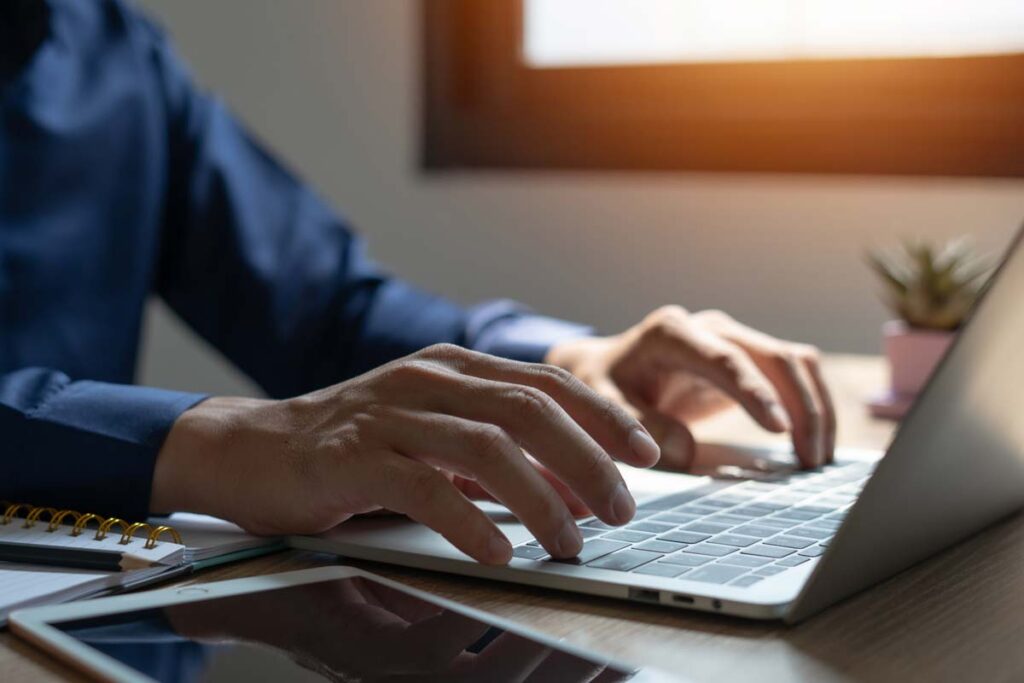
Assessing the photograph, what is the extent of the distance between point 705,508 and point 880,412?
0.47m

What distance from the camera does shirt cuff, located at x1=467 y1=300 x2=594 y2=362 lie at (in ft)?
3.70

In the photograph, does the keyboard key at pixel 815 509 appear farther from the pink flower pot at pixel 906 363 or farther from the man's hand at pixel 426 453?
the pink flower pot at pixel 906 363

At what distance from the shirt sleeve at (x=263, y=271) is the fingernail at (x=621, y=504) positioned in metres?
0.65

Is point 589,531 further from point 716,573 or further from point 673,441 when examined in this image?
point 673,441

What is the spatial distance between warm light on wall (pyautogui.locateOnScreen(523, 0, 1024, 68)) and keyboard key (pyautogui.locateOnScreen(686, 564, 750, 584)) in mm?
1242

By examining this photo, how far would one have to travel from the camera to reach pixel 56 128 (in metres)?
1.15

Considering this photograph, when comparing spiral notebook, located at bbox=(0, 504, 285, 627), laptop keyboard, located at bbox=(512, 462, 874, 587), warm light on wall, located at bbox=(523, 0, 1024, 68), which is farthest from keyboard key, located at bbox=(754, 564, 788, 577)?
warm light on wall, located at bbox=(523, 0, 1024, 68)

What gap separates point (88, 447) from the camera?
28.0 inches

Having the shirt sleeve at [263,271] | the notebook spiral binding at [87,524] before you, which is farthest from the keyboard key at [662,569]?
the shirt sleeve at [263,271]

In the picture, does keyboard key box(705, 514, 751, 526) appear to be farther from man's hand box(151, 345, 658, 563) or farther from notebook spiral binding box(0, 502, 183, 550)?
notebook spiral binding box(0, 502, 183, 550)

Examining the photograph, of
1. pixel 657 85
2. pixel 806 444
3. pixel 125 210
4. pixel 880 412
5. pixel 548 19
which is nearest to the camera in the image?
pixel 806 444

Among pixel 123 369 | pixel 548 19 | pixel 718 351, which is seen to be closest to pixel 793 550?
pixel 718 351

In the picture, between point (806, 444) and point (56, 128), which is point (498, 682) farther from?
→ point (56, 128)

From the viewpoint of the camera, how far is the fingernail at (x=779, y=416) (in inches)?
33.8
